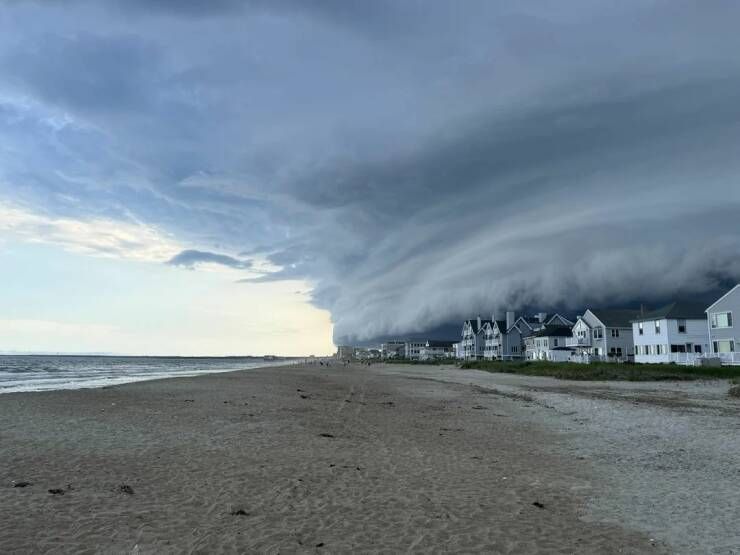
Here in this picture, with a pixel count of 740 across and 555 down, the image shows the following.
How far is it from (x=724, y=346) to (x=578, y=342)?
31.7 meters

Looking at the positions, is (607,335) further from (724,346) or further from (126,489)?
(126,489)

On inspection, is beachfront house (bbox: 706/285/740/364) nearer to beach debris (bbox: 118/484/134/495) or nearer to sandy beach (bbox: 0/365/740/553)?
sandy beach (bbox: 0/365/740/553)

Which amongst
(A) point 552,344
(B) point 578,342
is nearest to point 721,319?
(B) point 578,342

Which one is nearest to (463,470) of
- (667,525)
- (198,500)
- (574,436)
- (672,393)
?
(667,525)

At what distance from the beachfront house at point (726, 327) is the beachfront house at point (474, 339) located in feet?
271

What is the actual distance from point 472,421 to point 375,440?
6.85 m

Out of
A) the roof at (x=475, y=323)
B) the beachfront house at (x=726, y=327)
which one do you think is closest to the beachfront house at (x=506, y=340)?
the roof at (x=475, y=323)

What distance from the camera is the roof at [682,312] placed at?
2837 inches

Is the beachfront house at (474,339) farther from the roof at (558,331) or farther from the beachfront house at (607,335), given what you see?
the beachfront house at (607,335)

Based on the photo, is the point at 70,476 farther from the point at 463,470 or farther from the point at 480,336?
the point at 480,336

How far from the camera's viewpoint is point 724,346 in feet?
212

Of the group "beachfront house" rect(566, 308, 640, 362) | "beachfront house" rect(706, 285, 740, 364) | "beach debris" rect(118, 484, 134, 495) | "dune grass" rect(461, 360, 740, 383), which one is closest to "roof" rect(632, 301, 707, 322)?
"beachfront house" rect(706, 285, 740, 364)

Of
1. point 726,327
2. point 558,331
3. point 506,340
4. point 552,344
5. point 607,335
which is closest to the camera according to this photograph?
point 726,327

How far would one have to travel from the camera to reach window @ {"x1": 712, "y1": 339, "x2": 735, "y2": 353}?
63.3 meters
